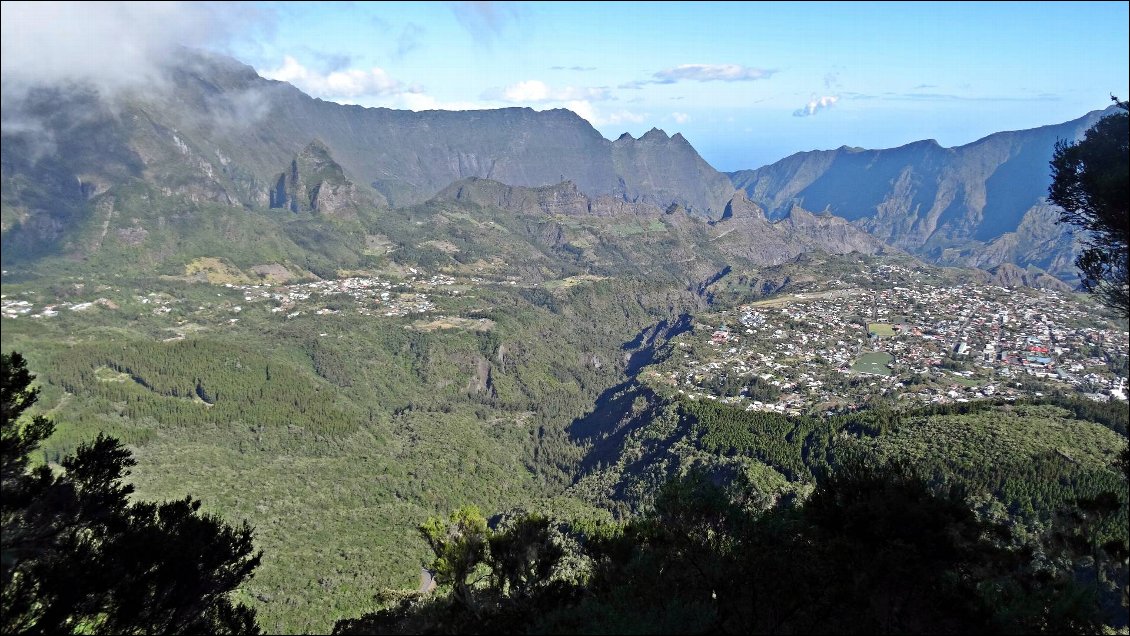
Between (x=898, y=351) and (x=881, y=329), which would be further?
(x=881, y=329)

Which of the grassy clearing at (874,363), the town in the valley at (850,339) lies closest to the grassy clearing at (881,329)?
the town in the valley at (850,339)

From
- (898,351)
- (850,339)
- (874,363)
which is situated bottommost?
(874,363)

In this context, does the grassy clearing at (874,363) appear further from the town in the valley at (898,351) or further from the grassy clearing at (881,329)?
the grassy clearing at (881,329)

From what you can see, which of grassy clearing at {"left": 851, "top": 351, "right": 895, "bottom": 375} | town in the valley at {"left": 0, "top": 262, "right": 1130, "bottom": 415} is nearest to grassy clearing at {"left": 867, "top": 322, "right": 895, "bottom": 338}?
town in the valley at {"left": 0, "top": 262, "right": 1130, "bottom": 415}

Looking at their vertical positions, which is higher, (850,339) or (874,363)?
(850,339)

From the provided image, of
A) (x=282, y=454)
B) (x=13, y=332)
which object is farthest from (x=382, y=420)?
(x=13, y=332)

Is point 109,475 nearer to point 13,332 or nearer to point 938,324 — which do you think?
point 13,332

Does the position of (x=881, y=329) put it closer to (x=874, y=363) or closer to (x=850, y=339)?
(x=850, y=339)

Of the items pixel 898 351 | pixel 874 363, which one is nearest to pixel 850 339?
pixel 898 351

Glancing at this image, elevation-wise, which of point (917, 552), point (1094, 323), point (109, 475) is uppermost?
point (109, 475)

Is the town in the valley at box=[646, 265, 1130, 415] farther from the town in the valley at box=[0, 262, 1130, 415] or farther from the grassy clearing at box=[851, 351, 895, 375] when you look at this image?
the town in the valley at box=[0, 262, 1130, 415]

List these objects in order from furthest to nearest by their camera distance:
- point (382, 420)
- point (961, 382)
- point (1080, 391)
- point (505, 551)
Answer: point (382, 420), point (961, 382), point (1080, 391), point (505, 551)
